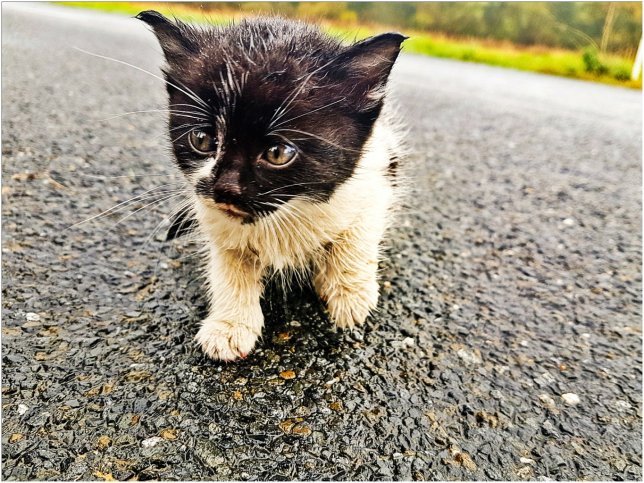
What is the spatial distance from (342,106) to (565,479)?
1.43 m

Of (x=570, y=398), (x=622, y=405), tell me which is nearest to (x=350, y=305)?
(x=570, y=398)

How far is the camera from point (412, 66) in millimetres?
9633

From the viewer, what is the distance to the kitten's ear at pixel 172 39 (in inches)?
73.9

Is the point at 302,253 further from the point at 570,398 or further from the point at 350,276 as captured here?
the point at 570,398

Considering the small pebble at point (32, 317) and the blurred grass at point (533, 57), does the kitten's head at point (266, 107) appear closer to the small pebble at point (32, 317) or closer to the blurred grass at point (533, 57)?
the small pebble at point (32, 317)

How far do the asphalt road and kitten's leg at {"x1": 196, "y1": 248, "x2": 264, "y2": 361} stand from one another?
65mm

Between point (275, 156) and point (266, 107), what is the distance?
0.53ft

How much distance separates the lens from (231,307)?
2004 millimetres

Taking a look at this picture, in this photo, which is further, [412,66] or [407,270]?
[412,66]

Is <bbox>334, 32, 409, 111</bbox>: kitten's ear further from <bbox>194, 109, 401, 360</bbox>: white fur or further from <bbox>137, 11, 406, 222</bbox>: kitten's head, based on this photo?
<bbox>194, 109, 401, 360</bbox>: white fur

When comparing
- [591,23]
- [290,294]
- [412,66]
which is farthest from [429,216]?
[591,23]

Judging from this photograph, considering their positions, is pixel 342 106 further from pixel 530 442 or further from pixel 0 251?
pixel 0 251

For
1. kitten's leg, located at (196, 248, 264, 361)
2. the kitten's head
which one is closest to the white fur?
kitten's leg, located at (196, 248, 264, 361)

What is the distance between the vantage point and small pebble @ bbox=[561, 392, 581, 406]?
1.78 metres
